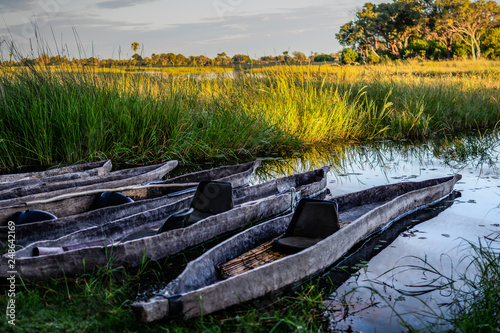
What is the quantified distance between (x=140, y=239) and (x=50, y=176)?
2558mm

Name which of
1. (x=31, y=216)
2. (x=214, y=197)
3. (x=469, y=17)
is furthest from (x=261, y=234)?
(x=469, y=17)

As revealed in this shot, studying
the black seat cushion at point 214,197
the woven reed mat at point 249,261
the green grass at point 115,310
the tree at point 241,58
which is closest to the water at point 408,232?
the green grass at point 115,310

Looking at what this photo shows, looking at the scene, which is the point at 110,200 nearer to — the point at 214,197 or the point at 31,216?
the point at 31,216

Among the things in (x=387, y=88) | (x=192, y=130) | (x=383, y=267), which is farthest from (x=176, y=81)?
(x=383, y=267)

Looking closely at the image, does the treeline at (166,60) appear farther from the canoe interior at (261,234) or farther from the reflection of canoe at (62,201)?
the canoe interior at (261,234)

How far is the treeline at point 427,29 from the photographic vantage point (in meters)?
40.4

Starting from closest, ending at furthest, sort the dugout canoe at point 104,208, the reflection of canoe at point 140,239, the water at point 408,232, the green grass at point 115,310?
1. the green grass at point 115,310
2. the water at point 408,232
3. the reflection of canoe at point 140,239
4. the dugout canoe at point 104,208

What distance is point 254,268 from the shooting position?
3.21 meters

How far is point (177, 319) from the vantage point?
9.15 feet

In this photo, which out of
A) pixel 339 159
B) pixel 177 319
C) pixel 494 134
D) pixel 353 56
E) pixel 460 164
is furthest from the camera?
pixel 353 56

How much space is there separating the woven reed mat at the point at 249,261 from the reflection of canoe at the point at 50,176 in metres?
2.60

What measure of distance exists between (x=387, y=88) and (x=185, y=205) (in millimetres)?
8295

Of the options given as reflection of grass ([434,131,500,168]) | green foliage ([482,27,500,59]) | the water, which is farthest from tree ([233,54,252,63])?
green foliage ([482,27,500,59])

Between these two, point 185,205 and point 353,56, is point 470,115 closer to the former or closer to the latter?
point 185,205
